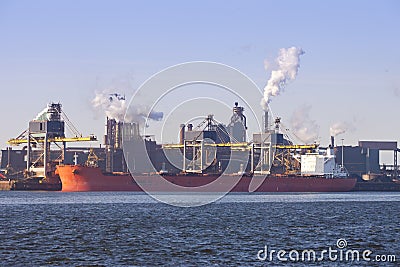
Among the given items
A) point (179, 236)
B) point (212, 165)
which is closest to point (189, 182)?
point (212, 165)

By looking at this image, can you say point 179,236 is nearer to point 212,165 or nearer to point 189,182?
point 189,182

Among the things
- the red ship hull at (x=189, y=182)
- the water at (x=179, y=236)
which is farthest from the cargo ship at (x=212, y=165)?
the water at (x=179, y=236)

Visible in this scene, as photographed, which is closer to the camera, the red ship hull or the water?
the water

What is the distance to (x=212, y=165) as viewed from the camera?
114 metres

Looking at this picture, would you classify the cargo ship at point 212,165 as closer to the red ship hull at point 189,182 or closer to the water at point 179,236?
the red ship hull at point 189,182

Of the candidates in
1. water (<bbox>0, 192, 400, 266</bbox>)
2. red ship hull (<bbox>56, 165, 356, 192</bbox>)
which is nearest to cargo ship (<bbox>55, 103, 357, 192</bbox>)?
red ship hull (<bbox>56, 165, 356, 192</bbox>)

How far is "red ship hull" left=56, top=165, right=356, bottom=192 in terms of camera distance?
94750mm

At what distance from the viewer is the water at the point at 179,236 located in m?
28.5

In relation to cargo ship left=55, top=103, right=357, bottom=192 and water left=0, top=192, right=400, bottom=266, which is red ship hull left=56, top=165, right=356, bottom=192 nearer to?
cargo ship left=55, top=103, right=357, bottom=192

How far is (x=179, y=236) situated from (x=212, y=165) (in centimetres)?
7782

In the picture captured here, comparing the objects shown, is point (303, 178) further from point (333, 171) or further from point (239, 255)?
point (239, 255)

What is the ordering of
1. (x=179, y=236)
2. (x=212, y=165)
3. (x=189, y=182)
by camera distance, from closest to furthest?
1. (x=179, y=236)
2. (x=189, y=182)
3. (x=212, y=165)

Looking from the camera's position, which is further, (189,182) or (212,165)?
(212,165)

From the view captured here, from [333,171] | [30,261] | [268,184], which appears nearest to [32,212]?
[30,261]
